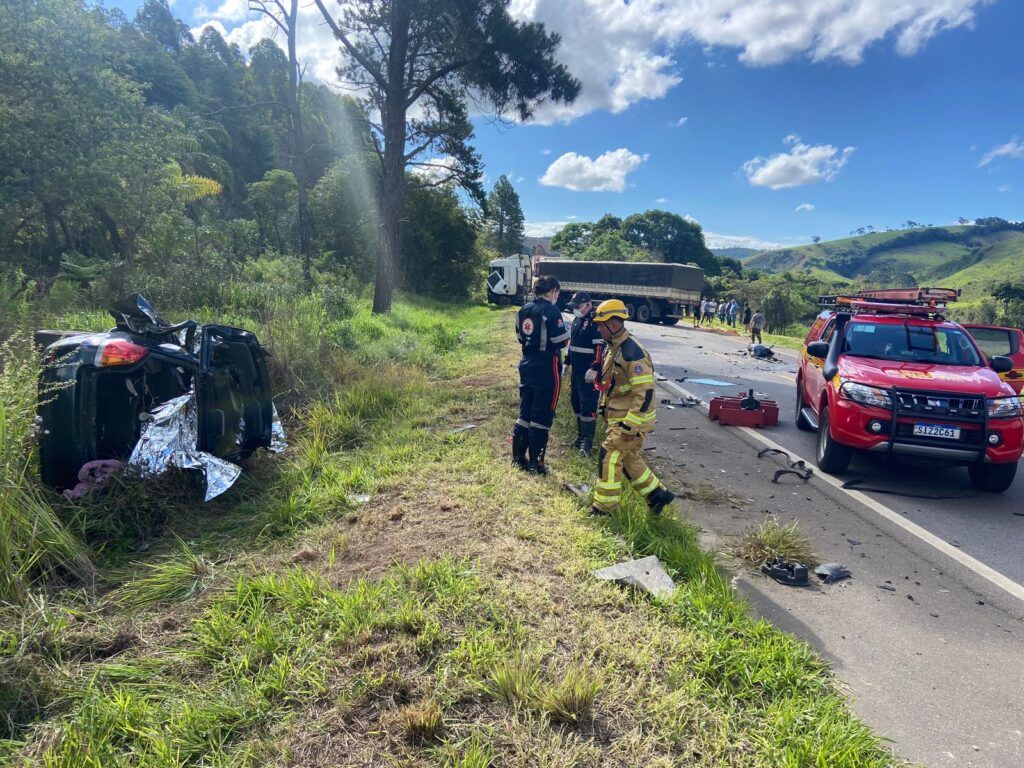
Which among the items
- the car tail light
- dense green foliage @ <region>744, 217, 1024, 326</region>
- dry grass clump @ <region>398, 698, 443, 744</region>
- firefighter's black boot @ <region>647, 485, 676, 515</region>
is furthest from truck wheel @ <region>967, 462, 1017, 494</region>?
dense green foliage @ <region>744, 217, 1024, 326</region>

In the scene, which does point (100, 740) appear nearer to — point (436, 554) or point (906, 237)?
point (436, 554)

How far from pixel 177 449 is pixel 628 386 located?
3264 mm

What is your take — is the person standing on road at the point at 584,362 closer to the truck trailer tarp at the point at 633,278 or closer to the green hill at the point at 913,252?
the truck trailer tarp at the point at 633,278

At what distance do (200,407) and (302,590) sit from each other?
1953 millimetres

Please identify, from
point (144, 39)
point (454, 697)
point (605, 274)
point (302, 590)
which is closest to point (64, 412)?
point (302, 590)

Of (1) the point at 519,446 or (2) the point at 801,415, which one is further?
(2) the point at 801,415

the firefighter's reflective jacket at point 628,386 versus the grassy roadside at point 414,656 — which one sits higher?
the firefighter's reflective jacket at point 628,386

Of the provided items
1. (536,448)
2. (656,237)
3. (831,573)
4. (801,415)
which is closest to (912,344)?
(801,415)

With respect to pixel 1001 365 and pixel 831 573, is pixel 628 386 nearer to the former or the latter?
pixel 831 573

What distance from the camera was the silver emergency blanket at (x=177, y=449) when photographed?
3.57 meters

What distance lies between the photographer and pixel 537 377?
16.4 feet

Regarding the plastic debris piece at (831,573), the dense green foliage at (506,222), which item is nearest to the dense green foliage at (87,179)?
the plastic debris piece at (831,573)

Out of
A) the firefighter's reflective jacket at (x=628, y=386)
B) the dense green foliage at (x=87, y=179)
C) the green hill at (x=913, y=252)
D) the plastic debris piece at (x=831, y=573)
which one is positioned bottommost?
the plastic debris piece at (x=831, y=573)

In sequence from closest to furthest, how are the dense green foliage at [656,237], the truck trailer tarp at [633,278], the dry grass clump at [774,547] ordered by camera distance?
the dry grass clump at [774,547] < the truck trailer tarp at [633,278] < the dense green foliage at [656,237]
